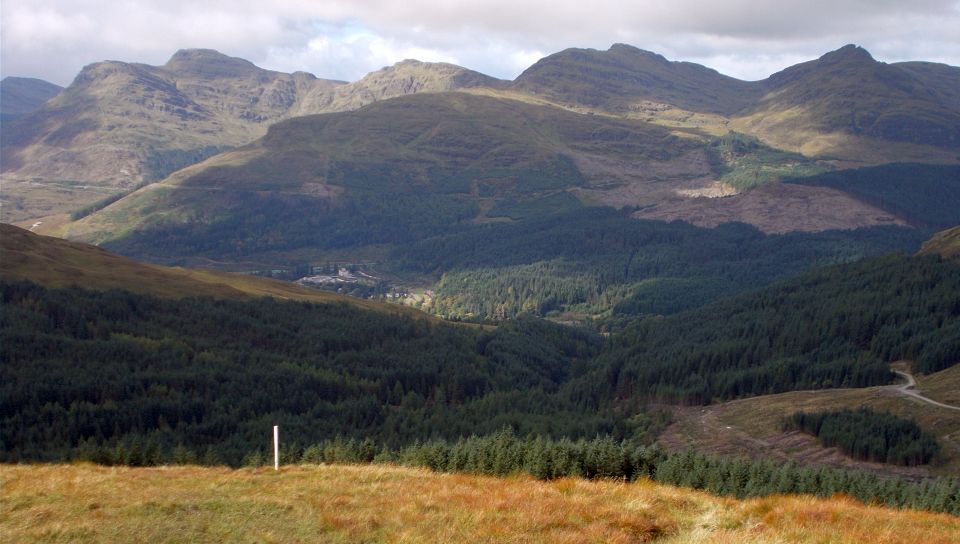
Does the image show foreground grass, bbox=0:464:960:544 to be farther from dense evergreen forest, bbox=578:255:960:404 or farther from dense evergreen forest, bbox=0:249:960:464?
dense evergreen forest, bbox=578:255:960:404

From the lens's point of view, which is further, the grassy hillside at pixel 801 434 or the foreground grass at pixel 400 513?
the grassy hillside at pixel 801 434

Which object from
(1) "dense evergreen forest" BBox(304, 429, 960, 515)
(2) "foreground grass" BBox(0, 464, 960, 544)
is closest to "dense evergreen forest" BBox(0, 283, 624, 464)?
(1) "dense evergreen forest" BBox(304, 429, 960, 515)

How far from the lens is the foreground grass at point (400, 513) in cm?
3344

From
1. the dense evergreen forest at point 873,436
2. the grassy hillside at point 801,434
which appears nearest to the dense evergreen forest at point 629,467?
the dense evergreen forest at point 873,436

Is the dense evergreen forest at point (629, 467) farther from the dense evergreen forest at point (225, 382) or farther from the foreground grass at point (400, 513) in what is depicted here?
the dense evergreen forest at point (225, 382)

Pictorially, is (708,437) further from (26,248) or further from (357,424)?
(26,248)

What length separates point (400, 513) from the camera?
36562 millimetres

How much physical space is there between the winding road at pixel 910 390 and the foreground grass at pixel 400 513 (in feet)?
302

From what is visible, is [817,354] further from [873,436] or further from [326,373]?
[326,373]

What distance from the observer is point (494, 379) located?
A: 182500 mm

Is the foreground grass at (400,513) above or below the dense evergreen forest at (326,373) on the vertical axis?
above

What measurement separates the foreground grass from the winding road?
3630 inches

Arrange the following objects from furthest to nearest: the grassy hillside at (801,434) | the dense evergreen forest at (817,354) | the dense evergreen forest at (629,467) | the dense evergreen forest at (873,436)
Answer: the dense evergreen forest at (817,354)
the grassy hillside at (801,434)
the dense evergreen forest at (873,436)
the dense evergreen forest at (629,467)

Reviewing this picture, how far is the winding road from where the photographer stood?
12449cm
